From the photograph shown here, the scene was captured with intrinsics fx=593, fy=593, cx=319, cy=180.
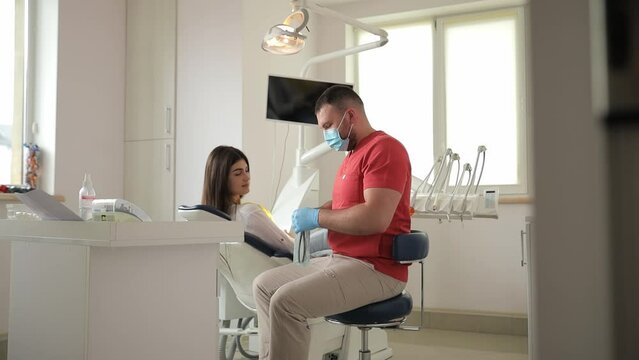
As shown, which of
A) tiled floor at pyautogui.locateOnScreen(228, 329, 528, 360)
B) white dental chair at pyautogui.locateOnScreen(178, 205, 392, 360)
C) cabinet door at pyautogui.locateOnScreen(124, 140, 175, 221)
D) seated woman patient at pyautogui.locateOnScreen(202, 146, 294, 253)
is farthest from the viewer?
cabinet door at pyautogui.locateOnScreen(124, 140, 175, 221)

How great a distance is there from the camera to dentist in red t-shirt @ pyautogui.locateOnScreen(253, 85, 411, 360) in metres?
1.82

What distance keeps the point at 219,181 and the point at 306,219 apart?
24.9 inches

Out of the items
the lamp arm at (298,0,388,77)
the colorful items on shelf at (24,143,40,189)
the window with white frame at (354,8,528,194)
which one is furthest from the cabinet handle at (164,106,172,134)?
the window with white frame at (354,8,528,194)

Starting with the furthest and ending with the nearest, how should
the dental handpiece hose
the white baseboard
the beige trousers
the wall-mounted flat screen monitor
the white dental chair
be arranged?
the white baseboard → the wall-mounted flat screen monitor → the white dental chair → the dental handpiece hose → the beige trousers

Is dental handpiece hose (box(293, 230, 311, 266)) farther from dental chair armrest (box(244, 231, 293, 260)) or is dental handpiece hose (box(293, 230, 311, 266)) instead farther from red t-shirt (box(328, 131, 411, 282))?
dental chair armrest (box(244, 231, 293, 260))

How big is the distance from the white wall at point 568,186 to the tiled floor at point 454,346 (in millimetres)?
3004

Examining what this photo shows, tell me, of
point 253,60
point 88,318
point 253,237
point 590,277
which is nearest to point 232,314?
point 253,237

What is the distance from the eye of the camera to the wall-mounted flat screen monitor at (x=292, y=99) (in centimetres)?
329

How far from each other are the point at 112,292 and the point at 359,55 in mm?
3228

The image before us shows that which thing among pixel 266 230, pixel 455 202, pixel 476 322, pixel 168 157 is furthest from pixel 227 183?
pixel 476 322

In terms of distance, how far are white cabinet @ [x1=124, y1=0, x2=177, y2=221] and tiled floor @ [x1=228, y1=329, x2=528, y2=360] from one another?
1308 mm

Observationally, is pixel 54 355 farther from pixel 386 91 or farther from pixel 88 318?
pixel 386 91

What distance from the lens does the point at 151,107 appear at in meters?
3.97

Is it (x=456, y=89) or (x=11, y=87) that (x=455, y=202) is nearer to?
(x=456, y=89)
